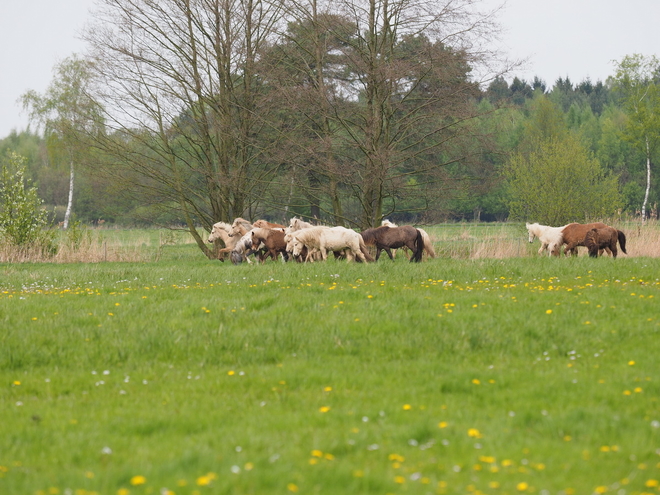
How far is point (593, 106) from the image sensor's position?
142000 mm

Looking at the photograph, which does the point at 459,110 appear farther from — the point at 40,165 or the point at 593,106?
the point at 593,106

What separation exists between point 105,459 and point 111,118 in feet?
88.2

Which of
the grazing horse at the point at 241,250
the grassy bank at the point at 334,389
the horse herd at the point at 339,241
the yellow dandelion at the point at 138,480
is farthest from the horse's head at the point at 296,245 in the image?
the yellow dandelion at the point at 138,480

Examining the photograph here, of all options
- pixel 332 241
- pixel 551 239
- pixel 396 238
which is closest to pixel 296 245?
pixel 332 241

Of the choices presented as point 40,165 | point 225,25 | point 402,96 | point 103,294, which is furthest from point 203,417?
point 40,165

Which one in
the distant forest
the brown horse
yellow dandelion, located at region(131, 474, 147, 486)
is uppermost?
the distant forest

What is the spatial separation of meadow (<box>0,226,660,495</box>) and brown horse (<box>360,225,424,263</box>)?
8.46 m

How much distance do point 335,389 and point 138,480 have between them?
3123 mm

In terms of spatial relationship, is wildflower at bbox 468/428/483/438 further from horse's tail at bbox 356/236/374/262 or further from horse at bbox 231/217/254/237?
horse at bbox 231/217/254/237

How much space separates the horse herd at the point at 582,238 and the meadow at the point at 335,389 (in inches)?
348

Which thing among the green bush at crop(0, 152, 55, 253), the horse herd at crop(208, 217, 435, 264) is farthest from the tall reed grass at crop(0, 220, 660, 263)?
the horse herd at crop(208, 217, 435, 264)

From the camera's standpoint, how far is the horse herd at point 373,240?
22125mm

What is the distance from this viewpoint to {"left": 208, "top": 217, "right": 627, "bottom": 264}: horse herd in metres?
22.1

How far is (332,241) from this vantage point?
22.1 m
